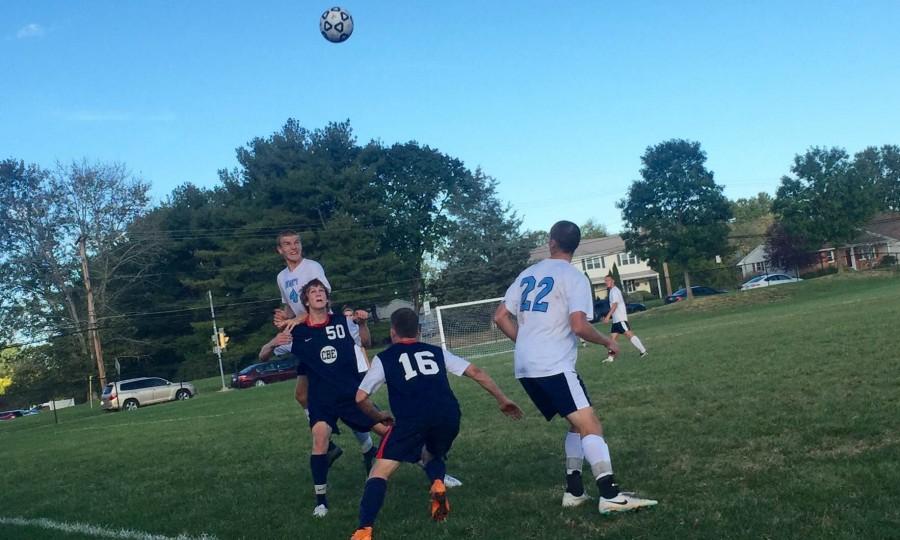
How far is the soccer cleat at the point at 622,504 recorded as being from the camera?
5016mm

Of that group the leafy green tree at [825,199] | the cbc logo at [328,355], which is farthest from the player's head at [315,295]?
the leafy green tree at [825,199]

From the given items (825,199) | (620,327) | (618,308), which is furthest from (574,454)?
(825,199)

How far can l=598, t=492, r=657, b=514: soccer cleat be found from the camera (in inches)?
197

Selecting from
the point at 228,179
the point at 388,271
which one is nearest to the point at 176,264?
the point at 228,179

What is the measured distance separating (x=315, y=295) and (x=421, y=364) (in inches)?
59.2

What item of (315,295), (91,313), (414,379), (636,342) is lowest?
(636,342)

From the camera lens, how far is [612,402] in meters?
10.3

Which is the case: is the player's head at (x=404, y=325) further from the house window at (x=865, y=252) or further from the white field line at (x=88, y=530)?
the house window at (x=865, y=252)

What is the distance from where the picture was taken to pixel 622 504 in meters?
5.02

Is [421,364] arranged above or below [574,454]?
above

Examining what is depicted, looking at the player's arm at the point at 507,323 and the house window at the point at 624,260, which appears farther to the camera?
the house window at the point at 624,260

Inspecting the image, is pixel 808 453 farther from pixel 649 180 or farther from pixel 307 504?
pixel 649 180

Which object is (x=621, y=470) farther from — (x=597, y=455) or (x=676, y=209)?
(x=676, y=209)

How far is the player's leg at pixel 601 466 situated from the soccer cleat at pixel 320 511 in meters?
2.17
